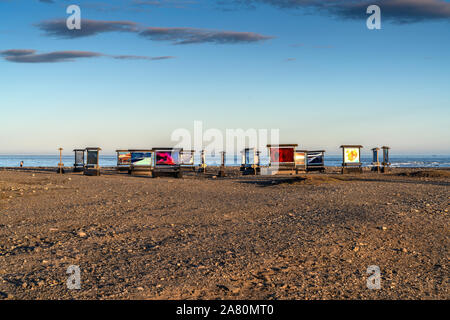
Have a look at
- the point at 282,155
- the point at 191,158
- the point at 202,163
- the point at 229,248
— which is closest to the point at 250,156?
the point at 282,155

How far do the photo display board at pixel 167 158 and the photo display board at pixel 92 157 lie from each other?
529 cm

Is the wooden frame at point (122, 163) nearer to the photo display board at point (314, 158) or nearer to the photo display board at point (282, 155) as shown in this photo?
the photo display board at point (282, 155)

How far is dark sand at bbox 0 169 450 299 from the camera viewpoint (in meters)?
→ 4.84

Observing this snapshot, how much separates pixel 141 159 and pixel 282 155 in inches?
450

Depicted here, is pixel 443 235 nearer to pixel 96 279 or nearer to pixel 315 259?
pixel 315 259

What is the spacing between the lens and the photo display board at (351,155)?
31.8 meters

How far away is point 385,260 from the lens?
6039 millimetres

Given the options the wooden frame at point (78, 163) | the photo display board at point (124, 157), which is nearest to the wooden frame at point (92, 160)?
the wooden frame at point (78, 163)

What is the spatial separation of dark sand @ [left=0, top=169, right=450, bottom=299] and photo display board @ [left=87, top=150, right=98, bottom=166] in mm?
18270

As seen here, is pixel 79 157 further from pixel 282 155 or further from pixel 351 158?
pixel 351 158

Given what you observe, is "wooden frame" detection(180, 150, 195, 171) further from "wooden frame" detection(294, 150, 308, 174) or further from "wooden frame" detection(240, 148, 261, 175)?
"wooden frame" detection(294, 150, 308, 174)

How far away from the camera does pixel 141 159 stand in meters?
31.2
